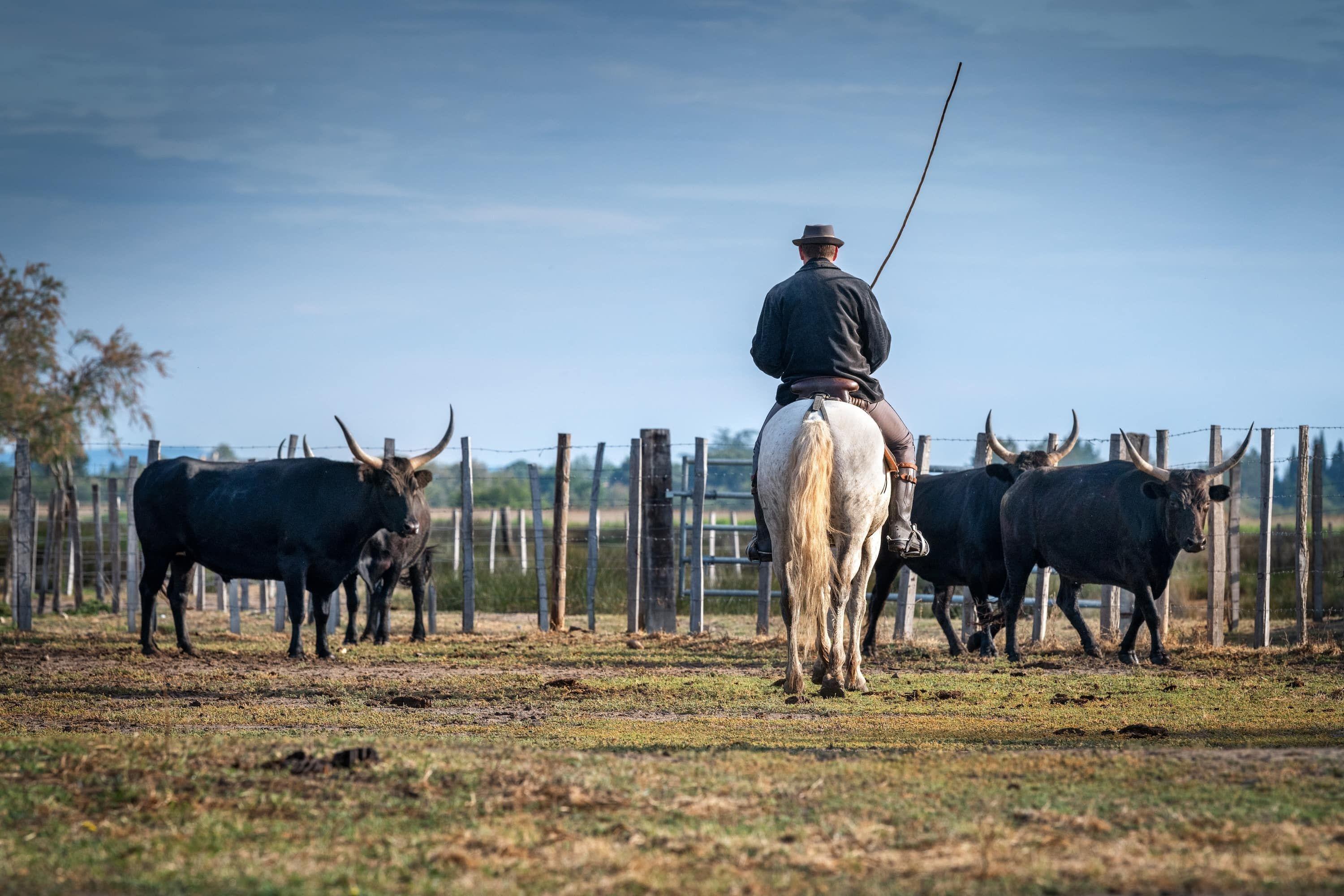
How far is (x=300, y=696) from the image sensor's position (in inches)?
352

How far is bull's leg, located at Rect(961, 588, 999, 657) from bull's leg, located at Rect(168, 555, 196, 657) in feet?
23.2

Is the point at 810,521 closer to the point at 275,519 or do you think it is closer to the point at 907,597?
the point at 275,519

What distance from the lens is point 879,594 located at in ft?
41.1

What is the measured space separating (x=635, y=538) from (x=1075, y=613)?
530 cm

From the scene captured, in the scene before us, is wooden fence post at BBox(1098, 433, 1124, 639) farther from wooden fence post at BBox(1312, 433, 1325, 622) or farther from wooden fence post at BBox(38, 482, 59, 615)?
wooden fence post at BBox(38, 482, 59, 615)

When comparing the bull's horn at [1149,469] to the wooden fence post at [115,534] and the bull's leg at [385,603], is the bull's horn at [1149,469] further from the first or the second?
the wooden fence post at [115,534]

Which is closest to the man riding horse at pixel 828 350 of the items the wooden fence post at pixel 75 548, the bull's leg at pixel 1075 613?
the bull's leg at pixel 1075 613

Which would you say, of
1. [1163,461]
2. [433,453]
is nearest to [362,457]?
[433,453]

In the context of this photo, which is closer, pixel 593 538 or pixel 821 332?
pixel 821 332

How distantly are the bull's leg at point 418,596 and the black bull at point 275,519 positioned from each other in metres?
1.67

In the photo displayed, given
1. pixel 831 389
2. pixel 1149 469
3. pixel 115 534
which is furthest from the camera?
pixel 115 534

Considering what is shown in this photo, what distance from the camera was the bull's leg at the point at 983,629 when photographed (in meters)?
12.2

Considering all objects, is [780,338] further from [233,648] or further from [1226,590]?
[1226,590]

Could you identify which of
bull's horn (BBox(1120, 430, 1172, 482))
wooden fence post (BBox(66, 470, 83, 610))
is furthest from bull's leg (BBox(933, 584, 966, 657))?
wooden fence post (BBox(66, 470, 83, 610))
